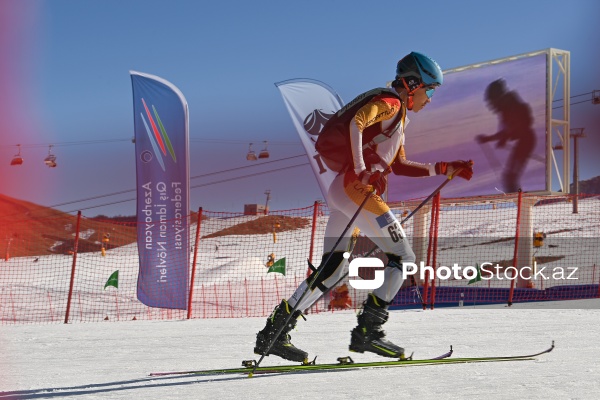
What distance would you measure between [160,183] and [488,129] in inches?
394

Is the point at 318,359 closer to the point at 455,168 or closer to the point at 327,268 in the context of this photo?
the point at 327,268

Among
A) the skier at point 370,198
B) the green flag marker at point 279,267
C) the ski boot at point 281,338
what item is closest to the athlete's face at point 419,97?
the skier at point 370,198

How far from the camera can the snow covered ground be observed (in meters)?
3.81

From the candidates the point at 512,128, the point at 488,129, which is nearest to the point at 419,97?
the point at 512,128

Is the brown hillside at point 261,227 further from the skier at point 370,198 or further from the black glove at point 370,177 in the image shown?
the black glove at point 370,177

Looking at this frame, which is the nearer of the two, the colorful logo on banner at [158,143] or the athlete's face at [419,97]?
the athlete's face at [419,97]

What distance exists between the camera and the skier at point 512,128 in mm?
19203

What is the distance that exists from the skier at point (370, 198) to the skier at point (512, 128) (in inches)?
594

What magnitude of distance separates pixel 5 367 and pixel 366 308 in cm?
273

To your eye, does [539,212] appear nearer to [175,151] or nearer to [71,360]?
[175,151]

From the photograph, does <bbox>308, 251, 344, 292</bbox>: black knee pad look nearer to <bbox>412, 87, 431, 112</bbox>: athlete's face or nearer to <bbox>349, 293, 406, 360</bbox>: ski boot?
<bbox>349, 293, 406, 360</bbox>: ski boot

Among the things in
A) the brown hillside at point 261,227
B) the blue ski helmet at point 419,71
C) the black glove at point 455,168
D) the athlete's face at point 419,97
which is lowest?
the black glove at point 455,168

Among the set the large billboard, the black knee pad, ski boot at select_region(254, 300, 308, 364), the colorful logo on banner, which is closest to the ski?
ski boot at select_region(254, 300, 308, 364)

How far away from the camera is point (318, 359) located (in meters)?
5.33
